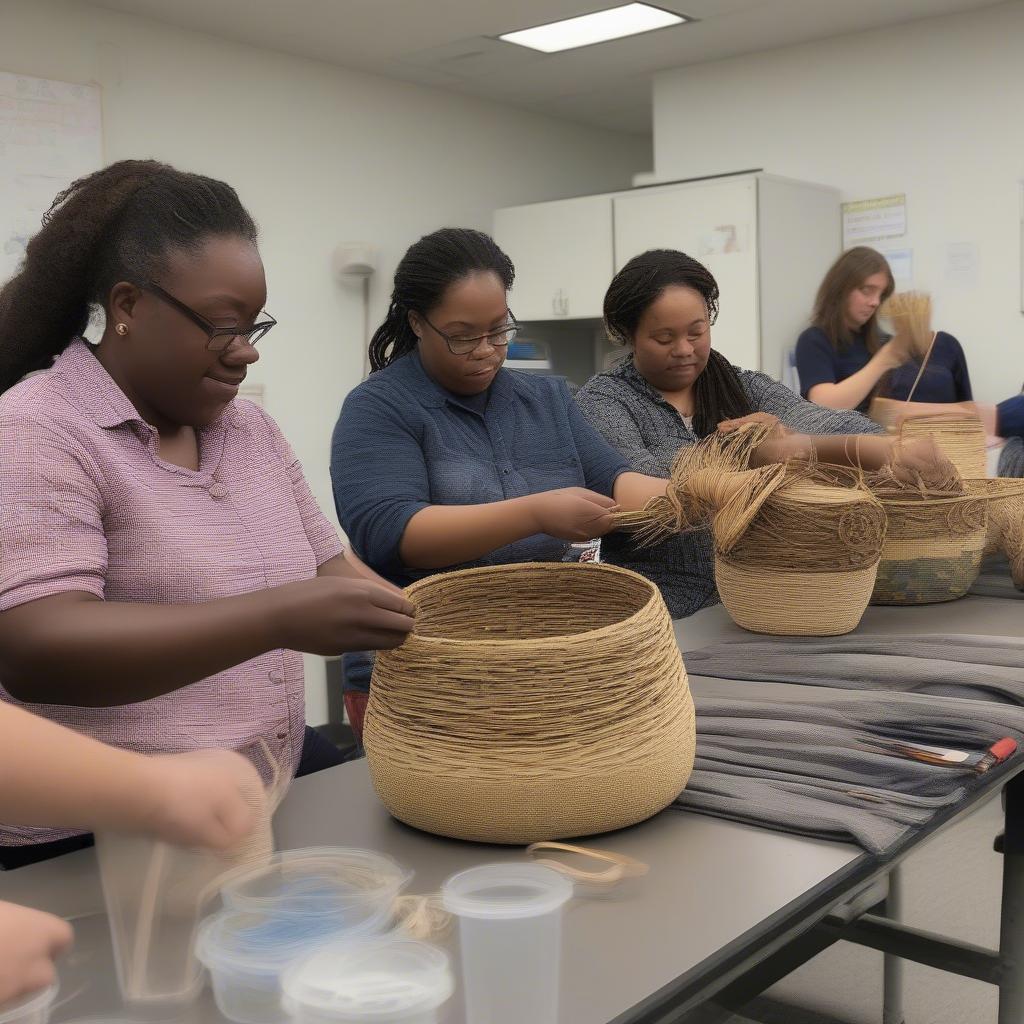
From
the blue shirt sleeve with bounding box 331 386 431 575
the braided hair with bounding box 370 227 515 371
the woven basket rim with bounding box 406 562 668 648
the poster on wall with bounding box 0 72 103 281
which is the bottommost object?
the woven basket rim with bounding box 406 562 668 648

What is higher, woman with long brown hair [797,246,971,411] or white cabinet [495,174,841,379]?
white cabinet [495,174,841,379]

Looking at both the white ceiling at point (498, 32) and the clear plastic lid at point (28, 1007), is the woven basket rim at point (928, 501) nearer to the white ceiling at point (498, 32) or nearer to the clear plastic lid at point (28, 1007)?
the clear plastic lid at point (28, 1007)

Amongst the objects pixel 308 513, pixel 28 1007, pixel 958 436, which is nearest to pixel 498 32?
pixel 958 436

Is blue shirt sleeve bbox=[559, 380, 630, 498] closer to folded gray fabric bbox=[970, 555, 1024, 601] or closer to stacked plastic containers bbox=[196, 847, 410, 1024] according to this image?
folded gray fabric bbox=[970, 555, 1024, 601]

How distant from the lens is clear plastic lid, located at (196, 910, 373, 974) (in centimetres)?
69

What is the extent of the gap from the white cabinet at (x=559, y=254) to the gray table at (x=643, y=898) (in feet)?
12.9

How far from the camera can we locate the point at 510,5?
4.04 metres

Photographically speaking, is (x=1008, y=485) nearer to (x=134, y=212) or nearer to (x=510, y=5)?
(x=134, y=212)

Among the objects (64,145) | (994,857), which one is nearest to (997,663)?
(994,857)

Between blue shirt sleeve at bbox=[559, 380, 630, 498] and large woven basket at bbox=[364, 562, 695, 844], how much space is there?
867mm

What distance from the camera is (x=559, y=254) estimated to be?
16.5 feet

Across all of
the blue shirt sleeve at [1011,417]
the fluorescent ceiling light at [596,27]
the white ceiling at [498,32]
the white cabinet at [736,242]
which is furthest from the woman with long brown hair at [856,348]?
the blue shirt sleeve at [1011,417]

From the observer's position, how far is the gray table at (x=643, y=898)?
0.77 metres

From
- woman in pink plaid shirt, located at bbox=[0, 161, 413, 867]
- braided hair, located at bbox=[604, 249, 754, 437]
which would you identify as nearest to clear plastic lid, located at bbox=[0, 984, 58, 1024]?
woman in pink plaid shirt, located at bbox=[0, 161, 413, 867]
